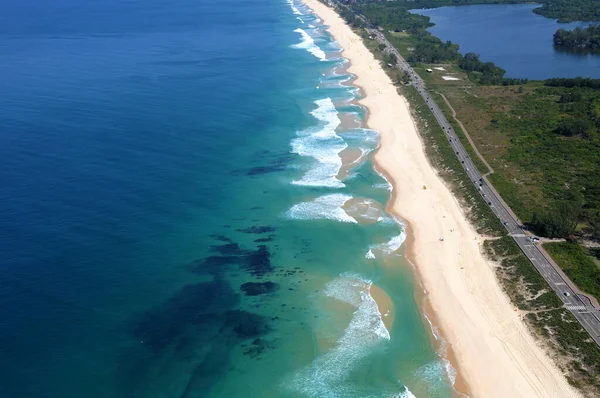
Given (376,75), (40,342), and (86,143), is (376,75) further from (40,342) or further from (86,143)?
(40,342)

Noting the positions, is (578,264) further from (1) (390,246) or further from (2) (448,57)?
(2) (448,57)

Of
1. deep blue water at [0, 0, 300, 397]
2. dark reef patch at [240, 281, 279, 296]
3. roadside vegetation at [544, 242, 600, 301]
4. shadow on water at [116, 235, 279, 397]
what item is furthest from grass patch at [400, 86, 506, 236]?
deep blue water at [0, 0, 300, 397]

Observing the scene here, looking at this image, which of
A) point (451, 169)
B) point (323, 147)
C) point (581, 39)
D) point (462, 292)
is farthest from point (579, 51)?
point (462, 292)

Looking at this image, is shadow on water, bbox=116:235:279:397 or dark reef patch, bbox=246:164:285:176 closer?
shadow on water, bbox=116:235:279:397

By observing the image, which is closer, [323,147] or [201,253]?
[201,253]

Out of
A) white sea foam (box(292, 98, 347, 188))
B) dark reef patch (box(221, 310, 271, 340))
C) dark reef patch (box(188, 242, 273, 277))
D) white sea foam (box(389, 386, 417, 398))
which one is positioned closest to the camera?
white sea foam (box(389, 386, 417, 398))

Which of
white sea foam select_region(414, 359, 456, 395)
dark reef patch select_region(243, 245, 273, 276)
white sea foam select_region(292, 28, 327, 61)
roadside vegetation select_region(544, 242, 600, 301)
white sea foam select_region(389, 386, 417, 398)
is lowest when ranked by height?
white sea foam select_region(389, 386, 417, 398)

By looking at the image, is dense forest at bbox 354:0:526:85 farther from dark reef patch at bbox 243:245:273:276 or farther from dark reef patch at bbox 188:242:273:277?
dark reef patch at bbox 188:242:273:277
